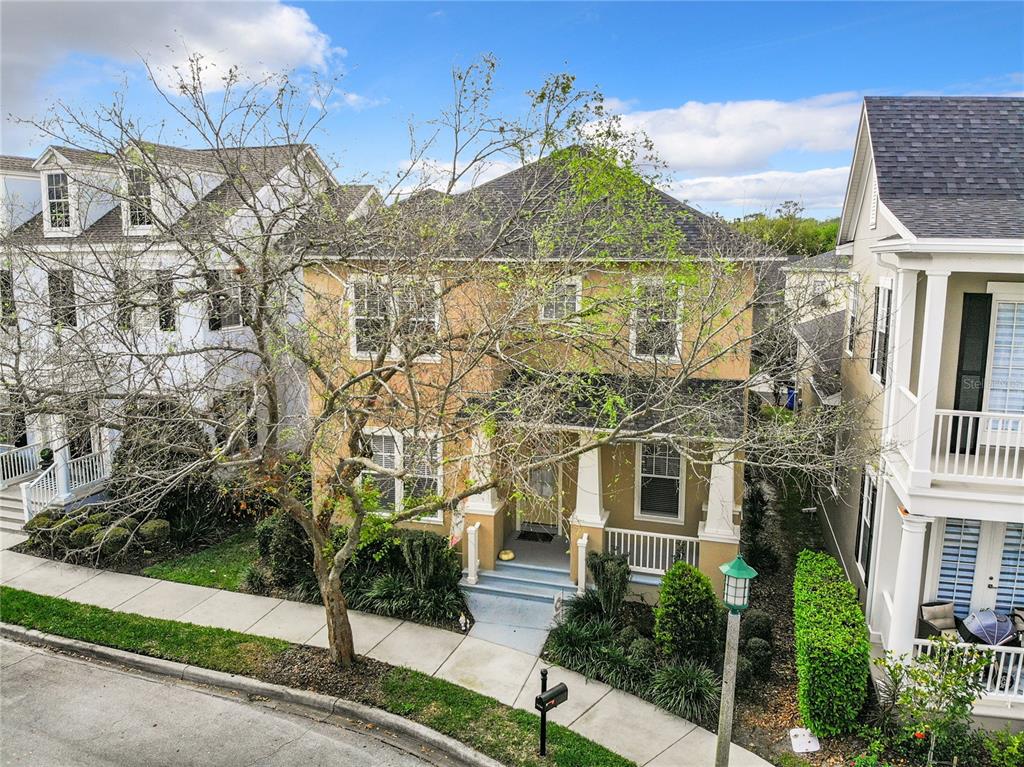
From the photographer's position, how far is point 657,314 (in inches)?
470

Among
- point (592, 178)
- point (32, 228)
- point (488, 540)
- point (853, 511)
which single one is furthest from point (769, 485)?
point (32, 228)

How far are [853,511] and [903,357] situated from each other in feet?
13.8

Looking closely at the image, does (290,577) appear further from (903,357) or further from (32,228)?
(32,228)

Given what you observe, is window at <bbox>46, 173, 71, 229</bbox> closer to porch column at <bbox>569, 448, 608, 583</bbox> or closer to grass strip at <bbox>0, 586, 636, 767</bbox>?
grass strip at <bbox>0, 586, 636, 767</bbox>

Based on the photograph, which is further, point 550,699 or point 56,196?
point 56,196

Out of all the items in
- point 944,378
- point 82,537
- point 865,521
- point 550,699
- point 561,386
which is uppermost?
point 944,378

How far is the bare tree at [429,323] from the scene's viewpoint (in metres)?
9.62

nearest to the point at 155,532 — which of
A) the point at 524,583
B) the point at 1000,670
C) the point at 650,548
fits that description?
the point at 524,583

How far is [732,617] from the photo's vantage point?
25.6 ft

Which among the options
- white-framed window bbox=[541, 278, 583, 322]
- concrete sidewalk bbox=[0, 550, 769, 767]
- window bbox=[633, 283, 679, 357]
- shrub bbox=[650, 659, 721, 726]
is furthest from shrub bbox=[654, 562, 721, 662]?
white-framed window bbox=[541, 278, 583, 322]

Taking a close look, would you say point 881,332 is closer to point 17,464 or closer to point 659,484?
point 659,484

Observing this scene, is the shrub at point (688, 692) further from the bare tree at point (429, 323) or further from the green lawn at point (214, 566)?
the green lawn at point (214, 566)

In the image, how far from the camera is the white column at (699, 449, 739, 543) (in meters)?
12.4

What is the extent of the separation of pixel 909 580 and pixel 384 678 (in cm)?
744
